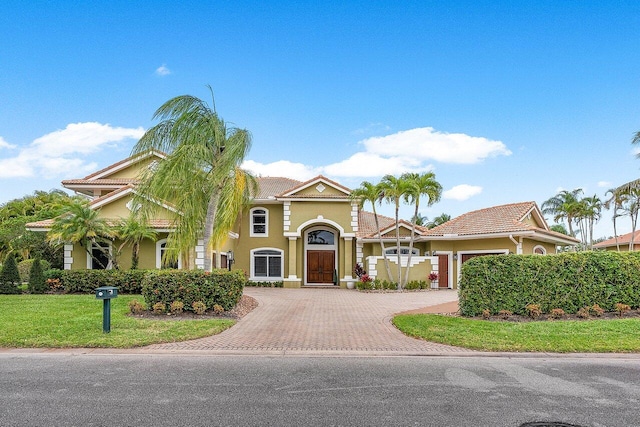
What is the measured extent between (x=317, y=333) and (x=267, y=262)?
16017 millimetres

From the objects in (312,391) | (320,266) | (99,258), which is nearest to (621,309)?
(312,391)

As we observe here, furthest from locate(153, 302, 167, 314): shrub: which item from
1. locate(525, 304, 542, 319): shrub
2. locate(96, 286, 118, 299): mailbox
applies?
locate(525, 304, 542, 319): shrub

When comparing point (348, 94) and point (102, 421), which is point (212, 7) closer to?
point (348, 94)

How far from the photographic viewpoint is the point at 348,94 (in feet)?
63.0

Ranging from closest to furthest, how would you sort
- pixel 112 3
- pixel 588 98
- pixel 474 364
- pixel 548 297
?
pixel 474 364 < pixel 548 297 < pixel 112 3 < pixel 588 98

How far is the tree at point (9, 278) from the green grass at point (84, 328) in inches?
186

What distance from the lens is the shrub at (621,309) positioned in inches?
476

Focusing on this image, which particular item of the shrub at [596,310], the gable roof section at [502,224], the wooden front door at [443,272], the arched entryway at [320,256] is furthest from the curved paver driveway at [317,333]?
the arched entryway at [320,256]

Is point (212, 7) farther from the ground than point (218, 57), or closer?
farther from the ground

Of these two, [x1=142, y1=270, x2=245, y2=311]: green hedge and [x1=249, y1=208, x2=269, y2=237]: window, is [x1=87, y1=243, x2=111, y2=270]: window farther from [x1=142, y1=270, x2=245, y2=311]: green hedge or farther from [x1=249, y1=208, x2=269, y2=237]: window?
[x1=249, y1=208, x2=269, y2=237]: window

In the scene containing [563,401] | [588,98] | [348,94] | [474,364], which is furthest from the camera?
[348,94]

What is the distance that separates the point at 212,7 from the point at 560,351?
1414 centimetres

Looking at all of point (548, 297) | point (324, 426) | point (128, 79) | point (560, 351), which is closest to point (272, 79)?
point (128, 79)

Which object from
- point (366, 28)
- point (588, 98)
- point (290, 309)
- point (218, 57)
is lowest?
point (290, 309)
